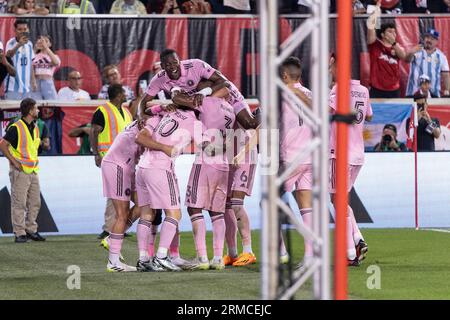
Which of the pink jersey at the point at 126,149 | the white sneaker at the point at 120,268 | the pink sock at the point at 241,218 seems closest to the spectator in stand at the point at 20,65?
the pink jersey at the point at 126,149

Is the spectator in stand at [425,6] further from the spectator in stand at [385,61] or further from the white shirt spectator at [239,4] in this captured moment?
the white shirt spectator at [239,4]

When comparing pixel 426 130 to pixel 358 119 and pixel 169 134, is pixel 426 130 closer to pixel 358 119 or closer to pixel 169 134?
pixel 358 119

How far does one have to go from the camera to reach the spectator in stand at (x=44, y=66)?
72.2ft

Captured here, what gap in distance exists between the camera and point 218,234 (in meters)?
13.9

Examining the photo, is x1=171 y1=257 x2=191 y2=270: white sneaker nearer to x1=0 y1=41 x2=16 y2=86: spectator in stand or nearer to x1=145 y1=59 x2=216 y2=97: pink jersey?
x1=145 y1=59 x2=216 y2=97: pink jersey

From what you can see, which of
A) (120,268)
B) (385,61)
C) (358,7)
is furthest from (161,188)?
(358,7)

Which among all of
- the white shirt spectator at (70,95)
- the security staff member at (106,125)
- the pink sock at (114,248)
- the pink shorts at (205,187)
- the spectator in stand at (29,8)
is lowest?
the pink sock at (114,248)

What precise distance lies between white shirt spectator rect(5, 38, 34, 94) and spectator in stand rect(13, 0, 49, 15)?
69 cm

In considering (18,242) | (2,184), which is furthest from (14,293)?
(2,184)

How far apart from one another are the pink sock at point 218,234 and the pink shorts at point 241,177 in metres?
0.63

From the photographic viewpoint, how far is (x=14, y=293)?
11180mm

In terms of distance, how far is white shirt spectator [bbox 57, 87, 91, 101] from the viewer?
22109 mm

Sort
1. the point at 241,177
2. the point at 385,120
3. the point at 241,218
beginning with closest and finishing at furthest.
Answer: the point at 241,177 < the point at 241,218 < the point at 385,120

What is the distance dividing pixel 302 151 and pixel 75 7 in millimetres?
15888
